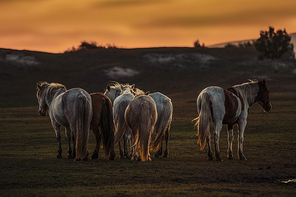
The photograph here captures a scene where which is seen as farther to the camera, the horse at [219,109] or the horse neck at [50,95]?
the horse neck at [50,95]

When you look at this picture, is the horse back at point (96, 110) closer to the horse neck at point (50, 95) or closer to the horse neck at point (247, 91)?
the horse neck at point (50, 95)

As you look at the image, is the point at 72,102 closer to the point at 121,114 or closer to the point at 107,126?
the point at 107,126

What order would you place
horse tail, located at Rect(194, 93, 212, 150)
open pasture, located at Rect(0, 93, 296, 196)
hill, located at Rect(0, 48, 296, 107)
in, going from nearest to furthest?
open pasture, located at Rect(0, 93, 296, 196), horse tail, located at Rect(194, 93, 212, 150), hill, located at Rect(0, 48, 296, 107)

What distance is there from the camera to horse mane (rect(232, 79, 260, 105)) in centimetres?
1405

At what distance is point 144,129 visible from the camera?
39.9 feet

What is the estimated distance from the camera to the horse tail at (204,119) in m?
12.7

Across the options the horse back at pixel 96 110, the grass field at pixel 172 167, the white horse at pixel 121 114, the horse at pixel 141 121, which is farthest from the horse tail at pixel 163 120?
the horse back at pixel 96 110

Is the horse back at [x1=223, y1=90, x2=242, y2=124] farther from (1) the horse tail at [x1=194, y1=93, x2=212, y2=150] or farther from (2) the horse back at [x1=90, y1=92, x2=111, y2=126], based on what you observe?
(2) the horse back at [x1=90, y1=92, x2=111, y2=126]

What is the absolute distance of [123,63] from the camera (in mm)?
82938

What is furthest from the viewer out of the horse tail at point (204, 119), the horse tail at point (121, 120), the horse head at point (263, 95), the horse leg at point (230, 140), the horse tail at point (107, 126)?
the horse head at point (263, 95)

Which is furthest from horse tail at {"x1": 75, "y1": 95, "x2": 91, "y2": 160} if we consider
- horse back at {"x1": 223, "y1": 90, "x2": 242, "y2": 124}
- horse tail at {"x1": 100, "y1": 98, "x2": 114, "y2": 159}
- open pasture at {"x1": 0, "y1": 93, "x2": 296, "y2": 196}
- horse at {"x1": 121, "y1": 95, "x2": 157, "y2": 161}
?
horse back at {"x1": 223, "y1": 90, "x2": 242, "y2": 124}

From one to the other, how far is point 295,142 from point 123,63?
217 feet

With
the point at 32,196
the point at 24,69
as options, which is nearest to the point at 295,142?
the point at 32,196

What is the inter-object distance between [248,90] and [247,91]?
0.06 metres
